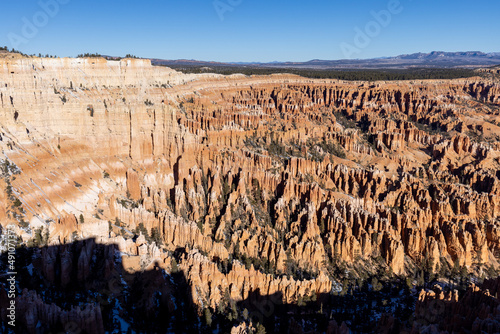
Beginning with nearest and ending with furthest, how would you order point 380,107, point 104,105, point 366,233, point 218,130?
point 366,233 → point 104,105 → point 218,130 → point 380,107

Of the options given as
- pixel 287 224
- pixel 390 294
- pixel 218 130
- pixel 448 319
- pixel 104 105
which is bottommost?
pixel 390 294

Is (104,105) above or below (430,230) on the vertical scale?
above

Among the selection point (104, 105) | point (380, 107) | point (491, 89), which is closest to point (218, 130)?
point (104, 105)

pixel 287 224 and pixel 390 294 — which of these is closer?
pixel 390 294

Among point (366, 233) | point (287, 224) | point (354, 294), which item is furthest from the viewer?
point (287, 224)

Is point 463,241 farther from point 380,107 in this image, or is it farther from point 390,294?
point 380,107

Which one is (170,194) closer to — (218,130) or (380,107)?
(218,130)
